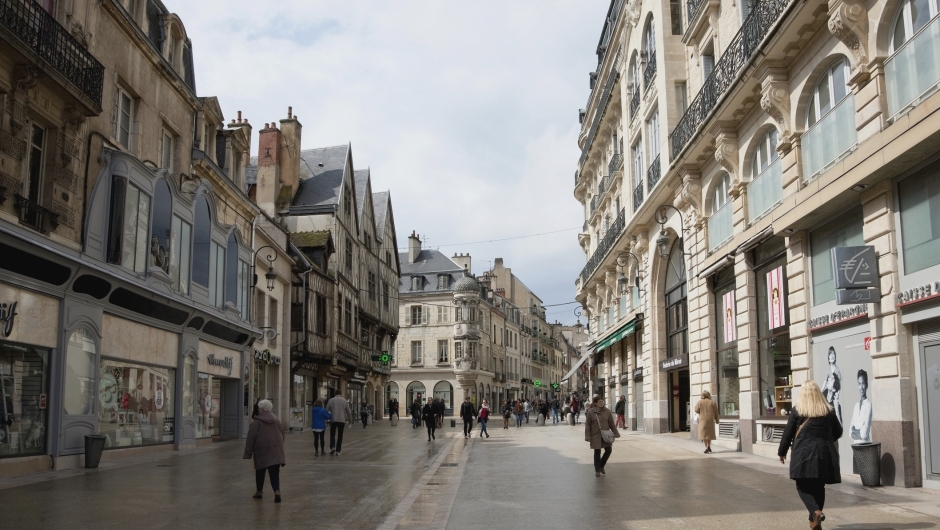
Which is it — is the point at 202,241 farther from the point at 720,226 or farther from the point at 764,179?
the point at 764,179

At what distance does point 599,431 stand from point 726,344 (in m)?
7.67

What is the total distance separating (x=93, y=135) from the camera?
15984mm

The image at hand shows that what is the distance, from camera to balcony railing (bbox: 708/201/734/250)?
19.6 m

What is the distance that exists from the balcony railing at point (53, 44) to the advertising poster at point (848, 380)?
13544mm

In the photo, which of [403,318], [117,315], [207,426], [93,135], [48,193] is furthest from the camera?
[403,318]

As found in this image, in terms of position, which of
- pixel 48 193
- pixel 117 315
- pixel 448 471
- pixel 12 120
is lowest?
pixel 448 471

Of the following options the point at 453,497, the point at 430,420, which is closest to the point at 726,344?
the point at 430,420

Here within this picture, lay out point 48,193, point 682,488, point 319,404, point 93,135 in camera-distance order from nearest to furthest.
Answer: point 682,488 < point 48,193 < point 93,135 < point 319,404

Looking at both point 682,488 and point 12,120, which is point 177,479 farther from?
point 682,488

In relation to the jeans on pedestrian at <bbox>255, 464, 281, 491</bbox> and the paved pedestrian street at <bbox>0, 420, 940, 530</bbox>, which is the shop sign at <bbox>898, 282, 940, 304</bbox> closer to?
the paved pedestrian street at <bbox>0, 420, 940, 530</bbox>

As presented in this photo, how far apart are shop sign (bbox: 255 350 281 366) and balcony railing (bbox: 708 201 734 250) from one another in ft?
50.7

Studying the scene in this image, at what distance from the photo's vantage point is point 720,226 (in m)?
20.4

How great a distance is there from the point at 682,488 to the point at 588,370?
37011 millimetres

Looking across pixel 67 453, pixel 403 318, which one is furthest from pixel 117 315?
pixel 403 318
